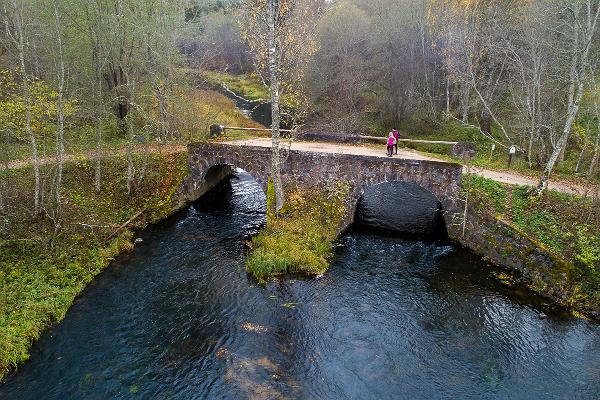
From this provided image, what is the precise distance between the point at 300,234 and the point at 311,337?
8.06 metres

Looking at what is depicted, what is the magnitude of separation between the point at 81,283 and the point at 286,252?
34.3ft

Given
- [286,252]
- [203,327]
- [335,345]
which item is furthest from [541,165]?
[203,327]

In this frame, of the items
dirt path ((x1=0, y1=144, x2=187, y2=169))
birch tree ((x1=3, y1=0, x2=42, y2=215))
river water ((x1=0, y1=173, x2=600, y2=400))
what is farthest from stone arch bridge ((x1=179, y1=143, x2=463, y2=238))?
birch tree ((x1=3, y1=0, x2=42, y2=215))

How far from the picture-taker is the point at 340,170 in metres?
26.9

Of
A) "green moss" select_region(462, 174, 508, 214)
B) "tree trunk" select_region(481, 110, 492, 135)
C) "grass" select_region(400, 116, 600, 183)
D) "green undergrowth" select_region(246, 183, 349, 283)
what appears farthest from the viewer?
"tree trunk" select_region(481, 110, 492, 135)

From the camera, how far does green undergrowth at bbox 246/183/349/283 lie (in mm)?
22047

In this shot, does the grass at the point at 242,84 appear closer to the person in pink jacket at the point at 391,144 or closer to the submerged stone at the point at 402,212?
the submerged stone at the point at 402,212

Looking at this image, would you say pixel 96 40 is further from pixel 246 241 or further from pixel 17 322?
pixel 17 322

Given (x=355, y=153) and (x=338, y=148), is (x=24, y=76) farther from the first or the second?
(x=338, y=148)

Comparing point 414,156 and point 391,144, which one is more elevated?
point 391,144

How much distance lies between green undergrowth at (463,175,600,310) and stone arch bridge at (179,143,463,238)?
1.40 metres

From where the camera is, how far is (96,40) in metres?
26.8

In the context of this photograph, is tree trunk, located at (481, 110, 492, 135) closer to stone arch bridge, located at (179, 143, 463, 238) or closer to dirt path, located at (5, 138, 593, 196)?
dirt path, located at (5, 138, 593, 196)

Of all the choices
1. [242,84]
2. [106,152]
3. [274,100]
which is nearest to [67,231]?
[106,152]
